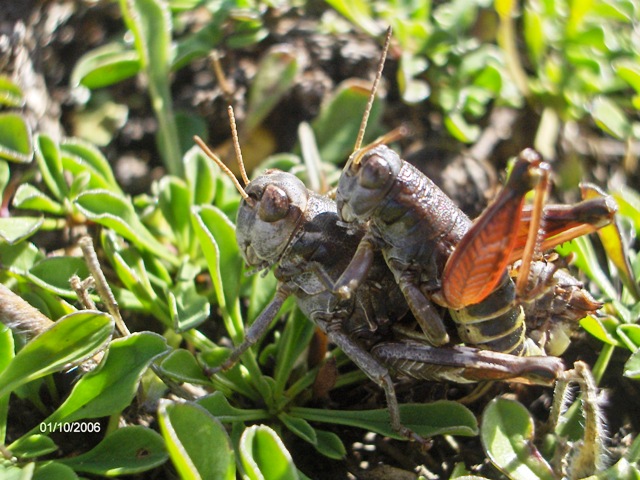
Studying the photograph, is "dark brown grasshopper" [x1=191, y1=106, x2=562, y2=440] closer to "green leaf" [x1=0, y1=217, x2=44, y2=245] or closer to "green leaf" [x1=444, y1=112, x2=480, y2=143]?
"green leaf" [x1=0, y1=217, x2=44, y2=245]

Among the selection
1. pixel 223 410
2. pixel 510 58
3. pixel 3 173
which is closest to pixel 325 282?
pixel 223 410

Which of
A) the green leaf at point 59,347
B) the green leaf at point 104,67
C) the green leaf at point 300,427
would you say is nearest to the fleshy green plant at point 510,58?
the green leaf at point 104,67

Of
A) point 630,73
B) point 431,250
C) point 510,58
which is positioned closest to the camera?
point 431,250

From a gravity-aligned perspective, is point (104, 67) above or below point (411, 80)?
above

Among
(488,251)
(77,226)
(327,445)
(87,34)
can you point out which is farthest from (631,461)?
(87,34)

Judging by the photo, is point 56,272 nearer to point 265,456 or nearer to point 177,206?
point 177,206

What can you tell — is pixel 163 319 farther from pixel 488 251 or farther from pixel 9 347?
pixel 488 251
